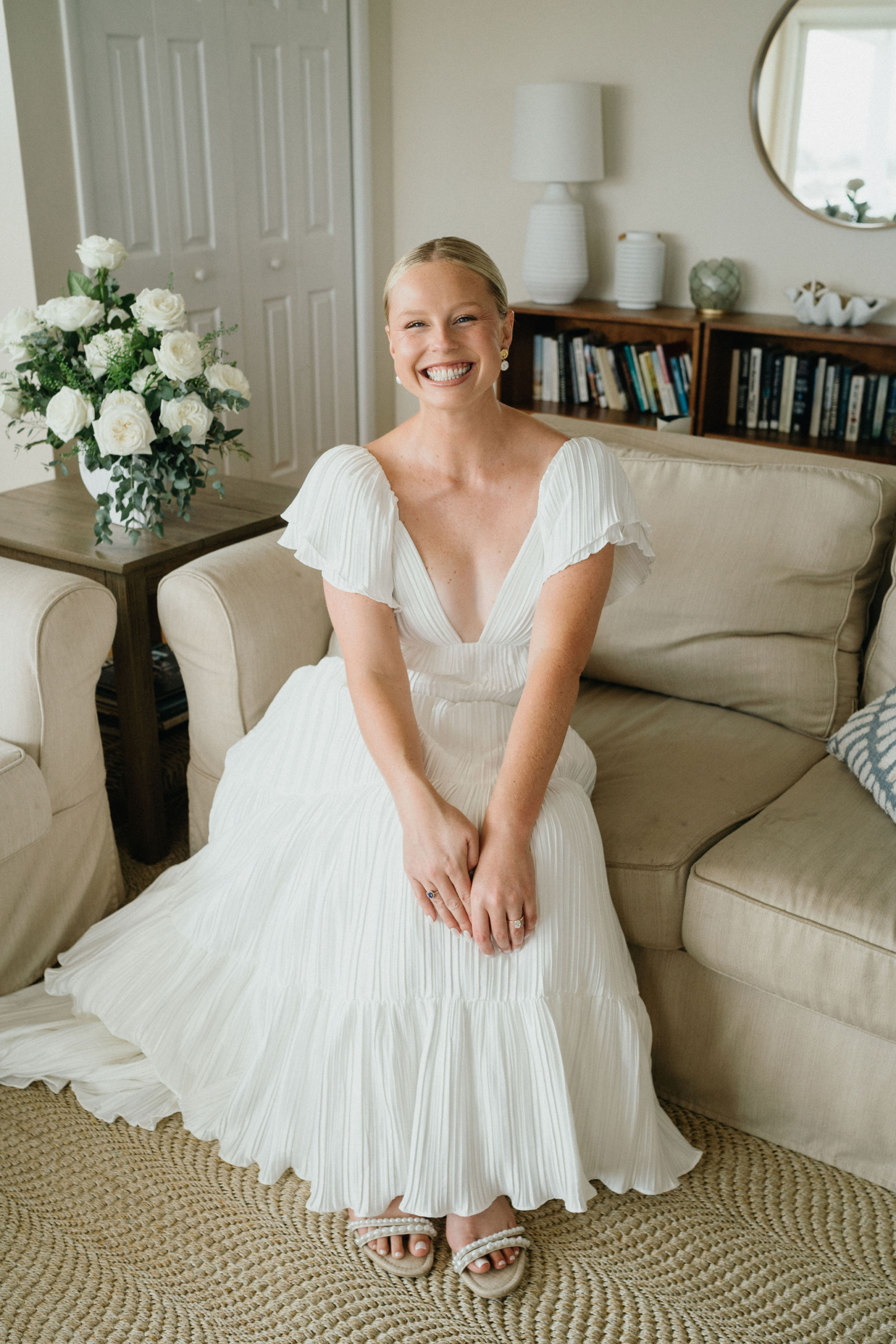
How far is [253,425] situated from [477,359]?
9.02 ft

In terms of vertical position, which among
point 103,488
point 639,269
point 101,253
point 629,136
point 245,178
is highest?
point 629,136

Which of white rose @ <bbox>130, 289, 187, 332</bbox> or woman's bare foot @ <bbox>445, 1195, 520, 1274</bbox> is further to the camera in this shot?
white rose @ <bbox>130, 289, 187, 332</bbox>

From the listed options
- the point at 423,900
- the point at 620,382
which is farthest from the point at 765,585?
the point at 620,382

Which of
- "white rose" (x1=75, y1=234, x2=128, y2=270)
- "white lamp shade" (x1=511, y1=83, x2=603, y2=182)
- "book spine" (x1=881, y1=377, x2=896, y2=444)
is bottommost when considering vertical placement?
"book spine" (x1=881, y1=377, x2=896, y2=444)

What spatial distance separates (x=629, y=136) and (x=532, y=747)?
3.18 meters

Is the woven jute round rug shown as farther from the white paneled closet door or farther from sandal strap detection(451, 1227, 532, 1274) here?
the white paneled closet door

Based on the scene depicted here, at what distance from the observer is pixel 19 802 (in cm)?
175

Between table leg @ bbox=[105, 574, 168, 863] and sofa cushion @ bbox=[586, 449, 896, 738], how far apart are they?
2.89 feet

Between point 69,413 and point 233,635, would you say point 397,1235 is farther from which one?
point 69,413

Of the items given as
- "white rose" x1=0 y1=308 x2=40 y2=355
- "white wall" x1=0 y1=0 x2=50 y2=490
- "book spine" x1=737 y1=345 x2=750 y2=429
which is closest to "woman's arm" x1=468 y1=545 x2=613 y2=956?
"white rose" x1=0 y1=308 x2=40 y2=355

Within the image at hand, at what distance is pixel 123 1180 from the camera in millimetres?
1562

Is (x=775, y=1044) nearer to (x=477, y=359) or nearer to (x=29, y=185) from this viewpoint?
(x=477, y=359)

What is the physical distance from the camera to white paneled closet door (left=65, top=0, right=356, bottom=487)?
3332mm

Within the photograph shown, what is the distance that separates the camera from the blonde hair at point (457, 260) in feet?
4.99
